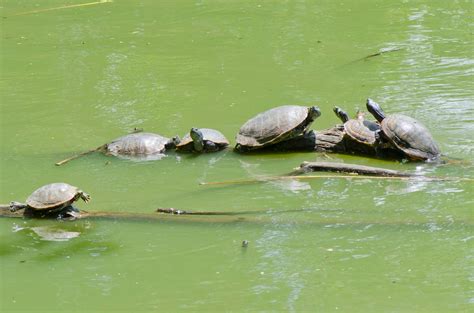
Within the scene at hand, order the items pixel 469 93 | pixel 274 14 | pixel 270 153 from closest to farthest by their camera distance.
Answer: pixel 270 153, pixel 469 93, pixel 274 14

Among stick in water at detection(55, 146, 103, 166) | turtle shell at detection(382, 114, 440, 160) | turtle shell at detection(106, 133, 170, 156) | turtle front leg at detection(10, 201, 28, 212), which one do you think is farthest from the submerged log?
turtle front leg at detection(10, 201, 28, 212)

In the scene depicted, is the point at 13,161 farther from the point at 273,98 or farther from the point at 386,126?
the point at 386,126

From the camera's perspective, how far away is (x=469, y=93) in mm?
8172

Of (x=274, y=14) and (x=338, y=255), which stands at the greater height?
(x=274, y=14)

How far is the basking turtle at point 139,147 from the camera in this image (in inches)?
286

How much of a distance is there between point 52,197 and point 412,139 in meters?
2.72

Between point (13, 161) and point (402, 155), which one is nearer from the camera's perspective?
point (402, 155)

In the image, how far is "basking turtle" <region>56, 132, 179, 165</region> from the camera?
725cm

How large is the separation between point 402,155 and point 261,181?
1.19 meters

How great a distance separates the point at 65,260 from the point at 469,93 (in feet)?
14.7

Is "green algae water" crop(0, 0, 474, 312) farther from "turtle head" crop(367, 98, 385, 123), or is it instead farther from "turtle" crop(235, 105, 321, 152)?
"turtle head" crop(367, 98, 385, 123)

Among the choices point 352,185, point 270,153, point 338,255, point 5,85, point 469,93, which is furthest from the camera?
point 5,85

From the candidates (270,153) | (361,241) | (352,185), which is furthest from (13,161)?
(361,241)

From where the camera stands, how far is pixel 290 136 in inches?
281
